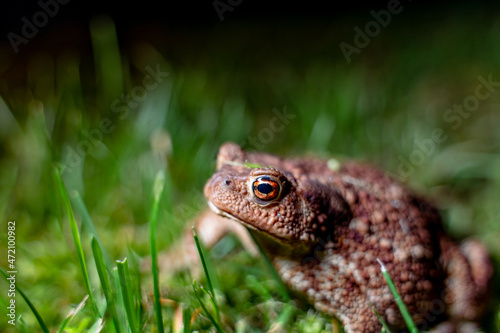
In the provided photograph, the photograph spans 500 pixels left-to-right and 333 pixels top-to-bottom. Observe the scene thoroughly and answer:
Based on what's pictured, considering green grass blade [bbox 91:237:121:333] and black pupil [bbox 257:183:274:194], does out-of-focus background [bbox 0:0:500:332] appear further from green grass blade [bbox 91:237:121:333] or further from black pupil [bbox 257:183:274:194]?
black pupil [bbox 257:183:274:194]

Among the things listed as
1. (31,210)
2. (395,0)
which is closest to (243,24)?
(395,0)

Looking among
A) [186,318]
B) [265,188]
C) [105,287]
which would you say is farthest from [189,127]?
[186,318]

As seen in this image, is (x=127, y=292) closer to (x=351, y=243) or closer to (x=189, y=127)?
(x=351, y=243)

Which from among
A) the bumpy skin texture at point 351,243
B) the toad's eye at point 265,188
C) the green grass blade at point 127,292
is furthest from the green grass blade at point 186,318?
the toad's eye at point 265,188

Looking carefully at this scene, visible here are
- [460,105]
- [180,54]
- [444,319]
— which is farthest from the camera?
[180,54]

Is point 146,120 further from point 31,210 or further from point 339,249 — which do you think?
point 339,249

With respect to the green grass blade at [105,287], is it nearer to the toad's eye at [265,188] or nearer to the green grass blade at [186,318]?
the green grass blade at [186,318]

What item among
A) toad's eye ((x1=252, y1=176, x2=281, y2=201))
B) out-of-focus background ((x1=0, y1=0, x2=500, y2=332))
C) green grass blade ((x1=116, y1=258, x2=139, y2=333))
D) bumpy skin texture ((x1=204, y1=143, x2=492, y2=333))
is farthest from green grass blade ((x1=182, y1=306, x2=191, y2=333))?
toad's eye ((x1=252, y1=176, x2=281, y2=201))
